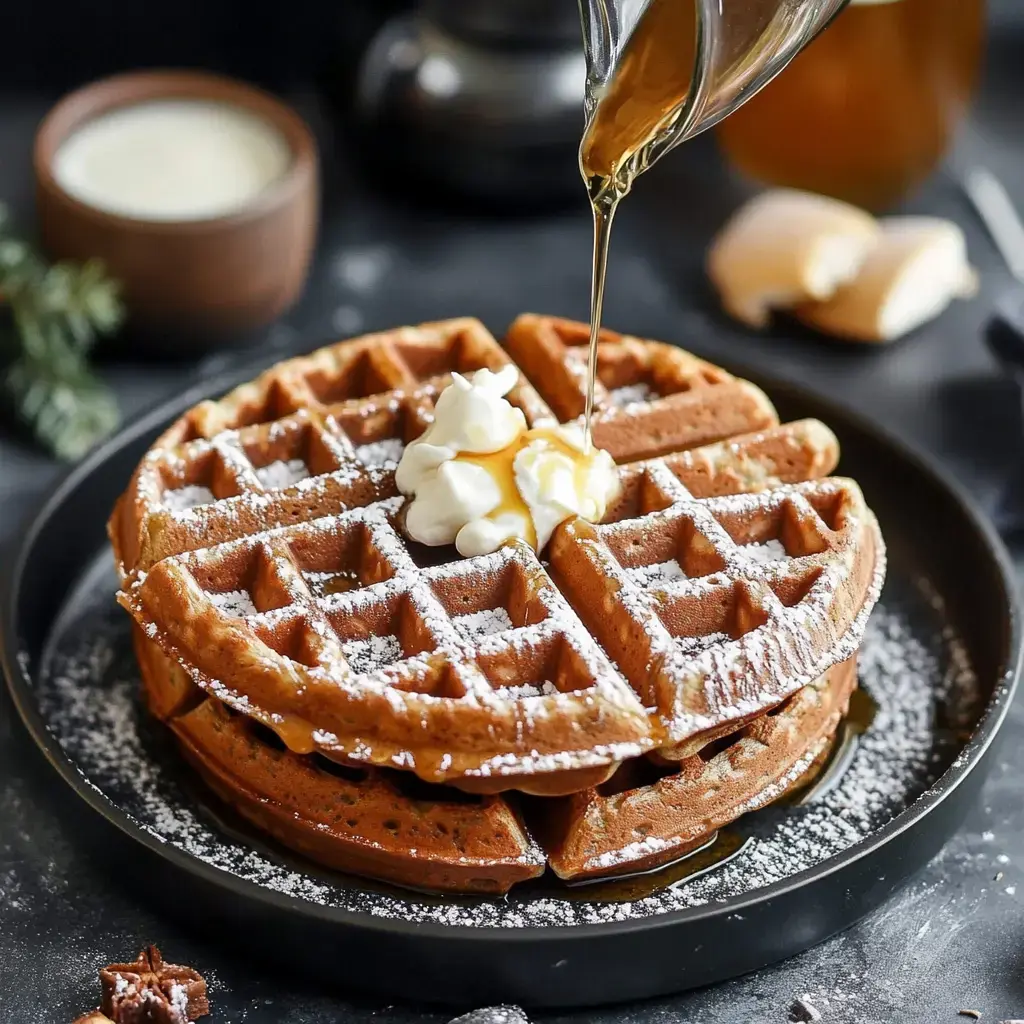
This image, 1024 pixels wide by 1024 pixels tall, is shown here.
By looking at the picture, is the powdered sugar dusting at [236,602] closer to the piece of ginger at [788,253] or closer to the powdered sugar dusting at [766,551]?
the powdered sugar dusting at [766,551]

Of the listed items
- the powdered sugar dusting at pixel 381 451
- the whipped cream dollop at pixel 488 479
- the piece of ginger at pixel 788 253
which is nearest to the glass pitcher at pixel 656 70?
the whipped cream dollop at pixel 488 479

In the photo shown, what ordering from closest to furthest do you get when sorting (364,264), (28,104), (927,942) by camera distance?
(927,942) → (364,264) → (28,104)

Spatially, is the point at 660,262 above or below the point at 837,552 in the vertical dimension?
below

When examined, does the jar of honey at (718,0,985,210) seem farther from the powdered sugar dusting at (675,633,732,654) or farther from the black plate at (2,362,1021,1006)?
the powdered sugar dusting at (675,633,732,654)

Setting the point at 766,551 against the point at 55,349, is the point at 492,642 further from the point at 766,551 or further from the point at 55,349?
the point at 55,349

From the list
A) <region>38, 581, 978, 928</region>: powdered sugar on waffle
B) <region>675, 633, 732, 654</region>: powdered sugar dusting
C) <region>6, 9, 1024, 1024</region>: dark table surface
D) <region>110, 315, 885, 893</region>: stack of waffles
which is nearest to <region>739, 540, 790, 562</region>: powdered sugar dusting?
<region>110, 315, 885, 893</region>: stack of waffles

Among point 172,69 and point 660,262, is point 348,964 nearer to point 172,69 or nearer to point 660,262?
point 660,262

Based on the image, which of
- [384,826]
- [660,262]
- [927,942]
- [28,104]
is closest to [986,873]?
[927,942]
